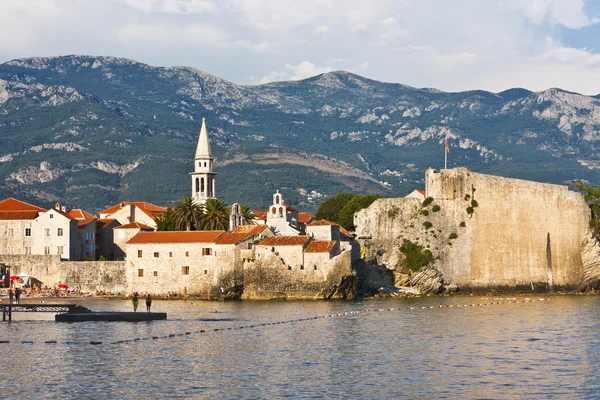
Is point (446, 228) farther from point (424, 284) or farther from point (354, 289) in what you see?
point (354, 289)

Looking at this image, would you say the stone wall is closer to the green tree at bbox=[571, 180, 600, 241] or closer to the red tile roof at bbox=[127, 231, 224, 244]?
the red tile roof at bbox=[127, 231, 224, 244]

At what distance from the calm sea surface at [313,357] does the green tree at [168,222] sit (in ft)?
99.5

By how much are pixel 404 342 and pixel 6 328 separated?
786 inches

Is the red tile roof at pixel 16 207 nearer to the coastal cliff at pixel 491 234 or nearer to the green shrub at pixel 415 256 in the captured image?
the coastal cliff at pixel 491 234

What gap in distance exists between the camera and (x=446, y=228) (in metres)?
92.3

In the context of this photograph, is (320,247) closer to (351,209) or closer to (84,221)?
(84,221)

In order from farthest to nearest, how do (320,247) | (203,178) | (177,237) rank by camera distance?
1. (203,178)
2. (177,237)
3. (320,247)

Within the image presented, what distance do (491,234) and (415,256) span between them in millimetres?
7170

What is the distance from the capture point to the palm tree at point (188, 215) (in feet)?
300

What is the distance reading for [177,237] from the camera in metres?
81.2

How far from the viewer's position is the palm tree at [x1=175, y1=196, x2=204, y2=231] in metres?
91.4

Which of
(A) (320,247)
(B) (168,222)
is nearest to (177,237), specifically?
(A) (320,247)

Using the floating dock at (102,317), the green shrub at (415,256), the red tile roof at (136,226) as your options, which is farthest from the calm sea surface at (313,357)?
the red tile roof at (136,226)

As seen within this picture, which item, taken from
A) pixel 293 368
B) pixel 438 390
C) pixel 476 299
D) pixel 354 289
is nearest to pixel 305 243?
pixel 354 289
